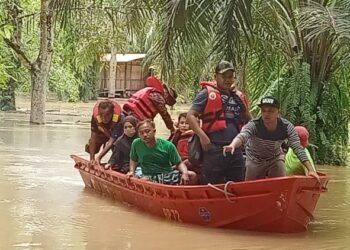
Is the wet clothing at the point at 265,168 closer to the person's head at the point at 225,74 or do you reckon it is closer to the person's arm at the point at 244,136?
the person's arm at the point at 244,136

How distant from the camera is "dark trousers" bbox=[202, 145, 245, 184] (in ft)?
26.9

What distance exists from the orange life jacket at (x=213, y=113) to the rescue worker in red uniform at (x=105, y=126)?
8.28 feet

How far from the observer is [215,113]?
811cm

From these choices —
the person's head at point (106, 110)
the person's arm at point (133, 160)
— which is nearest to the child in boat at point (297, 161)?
the person's arm at point (133, 160)

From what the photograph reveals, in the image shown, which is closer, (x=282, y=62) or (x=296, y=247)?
(x=296, y=247)

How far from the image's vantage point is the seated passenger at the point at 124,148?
9.98 m

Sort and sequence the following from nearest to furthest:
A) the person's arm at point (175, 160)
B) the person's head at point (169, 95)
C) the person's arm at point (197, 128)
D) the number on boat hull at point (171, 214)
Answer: the person's arm at point (197, 128) < the number on boat hull at point (171, 214) < the person's arm at point (175, 160) < the person's head at point (169, 95)

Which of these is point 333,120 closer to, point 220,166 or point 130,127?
point 130,127

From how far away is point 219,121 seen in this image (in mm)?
8141

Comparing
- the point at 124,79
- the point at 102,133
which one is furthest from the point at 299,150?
the point at 124,79

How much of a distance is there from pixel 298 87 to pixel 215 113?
716cm

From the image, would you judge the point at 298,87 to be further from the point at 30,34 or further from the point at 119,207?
the point at 30,34

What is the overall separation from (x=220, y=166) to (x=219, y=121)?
19.9 inches

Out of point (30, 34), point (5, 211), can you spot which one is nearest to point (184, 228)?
point (5, 211)
